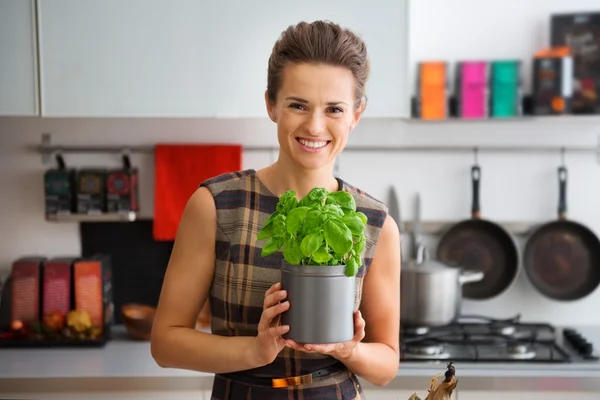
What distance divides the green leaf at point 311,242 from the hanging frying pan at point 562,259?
1.83 meters

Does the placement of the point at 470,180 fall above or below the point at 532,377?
above

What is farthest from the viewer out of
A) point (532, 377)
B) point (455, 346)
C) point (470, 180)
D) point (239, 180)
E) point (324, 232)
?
point (470, 180)

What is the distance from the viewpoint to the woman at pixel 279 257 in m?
1.21

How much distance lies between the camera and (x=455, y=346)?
7.80ft

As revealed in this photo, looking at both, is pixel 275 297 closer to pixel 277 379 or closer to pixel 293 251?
pixel 293 251

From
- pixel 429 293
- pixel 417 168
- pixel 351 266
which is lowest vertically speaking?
pixel 429 293

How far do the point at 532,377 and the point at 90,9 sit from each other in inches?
66.9

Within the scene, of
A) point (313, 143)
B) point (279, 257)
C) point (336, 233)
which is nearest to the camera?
point (336, 233)

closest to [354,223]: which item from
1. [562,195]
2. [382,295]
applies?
[382,295]

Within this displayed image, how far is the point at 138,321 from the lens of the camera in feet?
8.21

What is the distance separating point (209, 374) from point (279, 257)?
1.00 meters

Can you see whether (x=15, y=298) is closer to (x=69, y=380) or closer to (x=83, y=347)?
(x=83, y=347)

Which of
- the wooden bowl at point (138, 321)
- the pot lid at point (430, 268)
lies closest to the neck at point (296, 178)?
the pot lid at point (430, 268)

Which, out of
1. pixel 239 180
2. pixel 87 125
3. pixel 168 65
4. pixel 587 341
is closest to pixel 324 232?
pixel 239 180
